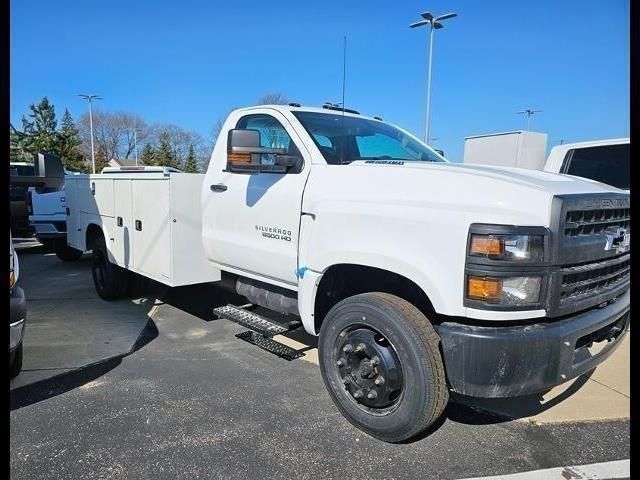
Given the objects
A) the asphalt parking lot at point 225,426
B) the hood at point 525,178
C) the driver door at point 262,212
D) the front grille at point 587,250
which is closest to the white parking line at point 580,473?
the asphalt parking lot at point 225,426

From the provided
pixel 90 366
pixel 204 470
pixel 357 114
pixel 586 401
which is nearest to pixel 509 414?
pixel 586 401

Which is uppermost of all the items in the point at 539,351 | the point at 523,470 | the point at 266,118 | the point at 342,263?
the point at 266,118

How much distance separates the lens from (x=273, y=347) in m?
3.81

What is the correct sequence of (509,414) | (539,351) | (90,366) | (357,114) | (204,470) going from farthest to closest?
(357,114)
(90,366)
(509,414)
(204,470)
(539,351)

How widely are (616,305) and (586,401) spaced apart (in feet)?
3.07

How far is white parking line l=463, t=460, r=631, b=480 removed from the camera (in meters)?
2.58

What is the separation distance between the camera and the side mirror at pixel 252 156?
3365 millimetres

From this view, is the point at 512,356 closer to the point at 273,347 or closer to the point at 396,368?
the point at 396,368

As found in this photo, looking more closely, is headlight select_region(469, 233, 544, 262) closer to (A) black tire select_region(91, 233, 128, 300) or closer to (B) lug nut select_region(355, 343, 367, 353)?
(B) lug nut select_region(355, 343, 367, 353)

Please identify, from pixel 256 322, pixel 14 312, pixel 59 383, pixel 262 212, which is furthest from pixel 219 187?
pixel 59 383

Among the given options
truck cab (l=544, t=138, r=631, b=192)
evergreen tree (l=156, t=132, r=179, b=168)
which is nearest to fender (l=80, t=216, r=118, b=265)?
truck cab (l=544, t=138, r=631, b=192)

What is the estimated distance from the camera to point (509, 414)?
3332 mm

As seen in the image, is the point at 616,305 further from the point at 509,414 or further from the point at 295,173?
the point at 295,173

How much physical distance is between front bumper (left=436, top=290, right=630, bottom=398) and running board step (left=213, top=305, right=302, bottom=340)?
5.06 feet
